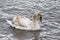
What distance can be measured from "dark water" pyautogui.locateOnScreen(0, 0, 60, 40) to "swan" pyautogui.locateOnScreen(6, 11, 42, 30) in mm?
214

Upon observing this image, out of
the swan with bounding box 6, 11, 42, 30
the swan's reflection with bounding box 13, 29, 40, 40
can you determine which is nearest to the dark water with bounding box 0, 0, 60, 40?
the swan's reflection with bounding box 13, 29, 40, 40

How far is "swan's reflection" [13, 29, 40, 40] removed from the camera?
12.5m

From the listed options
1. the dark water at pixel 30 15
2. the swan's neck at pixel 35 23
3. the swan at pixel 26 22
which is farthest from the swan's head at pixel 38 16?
the dark water at pixel 30 15

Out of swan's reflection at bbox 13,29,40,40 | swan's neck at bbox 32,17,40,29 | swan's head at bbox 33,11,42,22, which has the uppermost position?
swan's head at bbox 33,11,42,22

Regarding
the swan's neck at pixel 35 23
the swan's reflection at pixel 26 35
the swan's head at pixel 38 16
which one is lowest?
the swan's reflection at pixel 26 35

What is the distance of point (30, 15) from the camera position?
15.0m

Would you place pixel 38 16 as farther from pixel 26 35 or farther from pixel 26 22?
pixel 26 35

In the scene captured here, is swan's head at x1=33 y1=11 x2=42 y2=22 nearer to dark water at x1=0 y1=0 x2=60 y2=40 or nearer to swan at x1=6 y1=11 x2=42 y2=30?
swan at x1=6 y1=11 x2=42 y2=30

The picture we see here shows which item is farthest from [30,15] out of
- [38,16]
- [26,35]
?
[26,35]

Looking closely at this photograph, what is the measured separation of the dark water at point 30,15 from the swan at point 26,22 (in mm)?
214

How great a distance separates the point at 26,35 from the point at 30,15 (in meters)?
2.32

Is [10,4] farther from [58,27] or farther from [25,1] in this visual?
[58,27]

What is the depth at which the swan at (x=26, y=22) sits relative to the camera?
13.5 meters

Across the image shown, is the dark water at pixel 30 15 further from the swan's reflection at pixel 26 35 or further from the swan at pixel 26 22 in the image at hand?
the swan at pixel 26 22
